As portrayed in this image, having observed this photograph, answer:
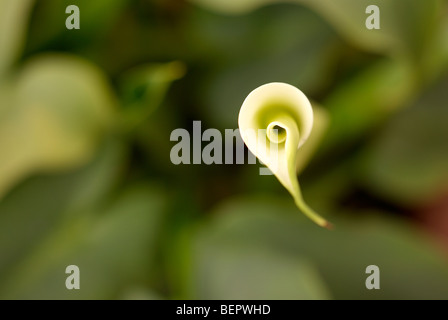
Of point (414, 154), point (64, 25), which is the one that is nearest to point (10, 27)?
point (64, 25)

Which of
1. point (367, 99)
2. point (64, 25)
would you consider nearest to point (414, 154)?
point (367, 99)

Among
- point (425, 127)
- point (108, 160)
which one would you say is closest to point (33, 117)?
point (108, 160)

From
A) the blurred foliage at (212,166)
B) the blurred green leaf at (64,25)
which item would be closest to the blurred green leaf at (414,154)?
the blurred foliage at (212,166)

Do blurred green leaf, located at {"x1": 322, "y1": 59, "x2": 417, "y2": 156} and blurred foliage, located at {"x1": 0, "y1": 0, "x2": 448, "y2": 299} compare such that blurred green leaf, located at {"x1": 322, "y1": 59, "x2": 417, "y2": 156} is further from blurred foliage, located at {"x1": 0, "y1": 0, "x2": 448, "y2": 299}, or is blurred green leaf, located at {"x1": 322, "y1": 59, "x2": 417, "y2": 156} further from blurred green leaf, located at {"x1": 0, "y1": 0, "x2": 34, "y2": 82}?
blurred green leaf, located at {"x1": 0, "y1": 0, "x2": 34, "y2": 82}

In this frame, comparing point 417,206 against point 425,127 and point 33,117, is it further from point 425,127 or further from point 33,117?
point 33,117

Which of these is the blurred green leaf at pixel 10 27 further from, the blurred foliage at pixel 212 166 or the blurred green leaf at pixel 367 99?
the blurred green leaf at pixel 367 99

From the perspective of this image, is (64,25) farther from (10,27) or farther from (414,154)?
(414,154)
